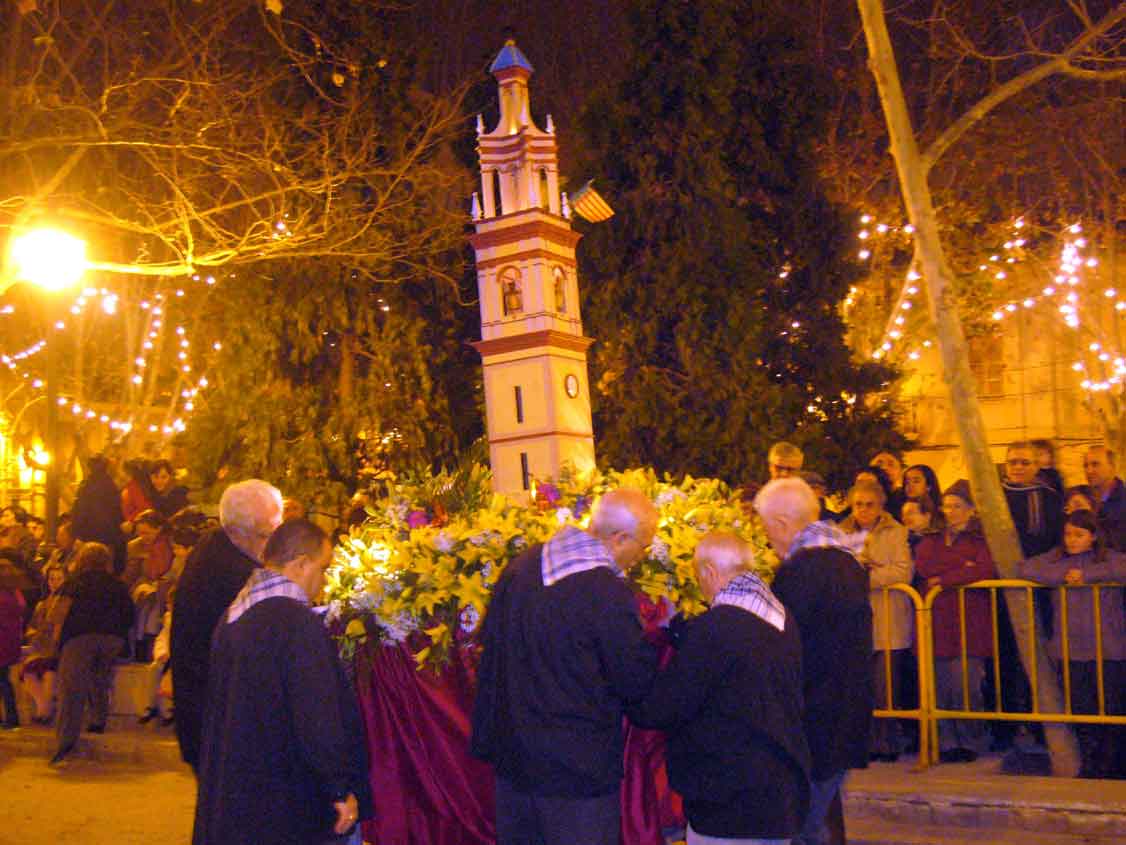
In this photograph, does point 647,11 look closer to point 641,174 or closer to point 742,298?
point 641,174

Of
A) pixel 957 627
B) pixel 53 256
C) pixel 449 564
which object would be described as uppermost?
pixel 53 256

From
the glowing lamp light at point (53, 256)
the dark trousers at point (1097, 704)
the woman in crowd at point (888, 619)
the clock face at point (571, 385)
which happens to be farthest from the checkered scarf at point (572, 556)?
the glowing lamp light at point (53, 256)

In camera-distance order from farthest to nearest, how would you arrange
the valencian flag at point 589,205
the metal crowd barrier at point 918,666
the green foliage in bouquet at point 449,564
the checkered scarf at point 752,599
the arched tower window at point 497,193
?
the valencian flag at point 589,205
the arched tower window at point 497,193
the metal crowd barrier at point 918,666
the green foliage in bouquet at point 449,564
the checkered scarf at point 752,599

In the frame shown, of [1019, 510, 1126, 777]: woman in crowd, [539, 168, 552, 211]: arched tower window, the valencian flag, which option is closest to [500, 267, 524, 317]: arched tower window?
[539, 168, 552, 211]: arched tower window

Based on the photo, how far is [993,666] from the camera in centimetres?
938

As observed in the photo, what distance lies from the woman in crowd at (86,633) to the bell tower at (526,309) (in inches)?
156

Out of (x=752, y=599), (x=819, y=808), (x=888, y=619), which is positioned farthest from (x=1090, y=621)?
(x=752, y=599)

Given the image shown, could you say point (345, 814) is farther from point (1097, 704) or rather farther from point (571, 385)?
point (571, 385)

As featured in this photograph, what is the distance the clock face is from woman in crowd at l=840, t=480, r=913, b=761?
2.60m

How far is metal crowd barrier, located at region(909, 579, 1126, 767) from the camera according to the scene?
27.7ft

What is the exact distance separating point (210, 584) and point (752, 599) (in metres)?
2.54

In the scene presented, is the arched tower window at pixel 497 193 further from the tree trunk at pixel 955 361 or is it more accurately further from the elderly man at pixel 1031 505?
the elderly man at pixel 1031 505

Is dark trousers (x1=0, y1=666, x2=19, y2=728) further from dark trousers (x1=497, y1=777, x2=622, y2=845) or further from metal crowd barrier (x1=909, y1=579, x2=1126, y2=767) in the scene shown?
dark trousers (x1=497, y1=777, x2=622, y2=845)

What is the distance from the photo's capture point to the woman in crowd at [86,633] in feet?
38.5
